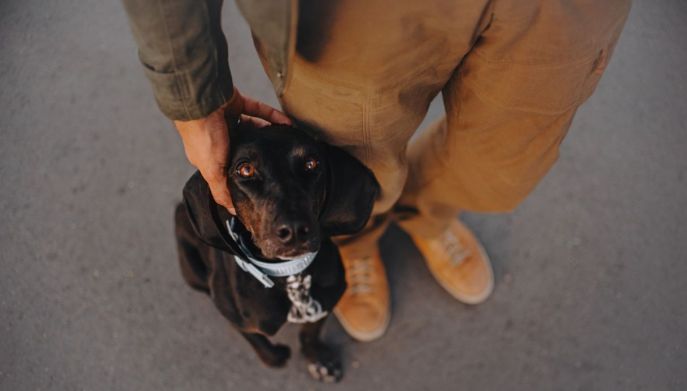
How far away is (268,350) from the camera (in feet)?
7.02

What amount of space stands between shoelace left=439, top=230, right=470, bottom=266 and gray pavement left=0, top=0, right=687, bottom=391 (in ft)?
0.50

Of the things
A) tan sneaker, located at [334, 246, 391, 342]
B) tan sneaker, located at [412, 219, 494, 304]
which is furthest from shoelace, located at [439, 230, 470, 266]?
tan sneaker, located at [334, 246, 391, 342]

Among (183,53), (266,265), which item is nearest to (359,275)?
(266,265)

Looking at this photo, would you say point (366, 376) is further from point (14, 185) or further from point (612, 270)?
point (14, 185)

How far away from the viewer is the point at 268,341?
2119 mm

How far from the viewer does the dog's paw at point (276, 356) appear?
2166 millimetres

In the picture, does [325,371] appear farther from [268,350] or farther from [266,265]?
[266,265]

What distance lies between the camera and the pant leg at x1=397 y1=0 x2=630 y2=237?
1.26 metres

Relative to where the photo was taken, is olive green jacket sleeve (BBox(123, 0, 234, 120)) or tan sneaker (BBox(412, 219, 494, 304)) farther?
tan sneaker (BBox(412, 219, 494, 304))

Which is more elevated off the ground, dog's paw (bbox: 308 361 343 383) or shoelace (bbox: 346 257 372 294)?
shoelace (bbox: 346 257 372 294)

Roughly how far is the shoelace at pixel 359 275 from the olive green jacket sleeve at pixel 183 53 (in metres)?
1.25

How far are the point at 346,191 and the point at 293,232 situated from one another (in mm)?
244

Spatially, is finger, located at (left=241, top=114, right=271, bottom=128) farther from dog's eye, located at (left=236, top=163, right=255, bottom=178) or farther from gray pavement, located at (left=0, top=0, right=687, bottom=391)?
gray pavement, located at (left=0, top=0, right=687, bottom=391)

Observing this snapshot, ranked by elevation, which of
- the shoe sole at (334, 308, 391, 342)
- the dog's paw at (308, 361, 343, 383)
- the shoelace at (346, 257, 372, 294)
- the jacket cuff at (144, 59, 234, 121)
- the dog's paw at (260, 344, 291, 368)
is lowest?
the dog's paw at (308, 361, 343, 383)
